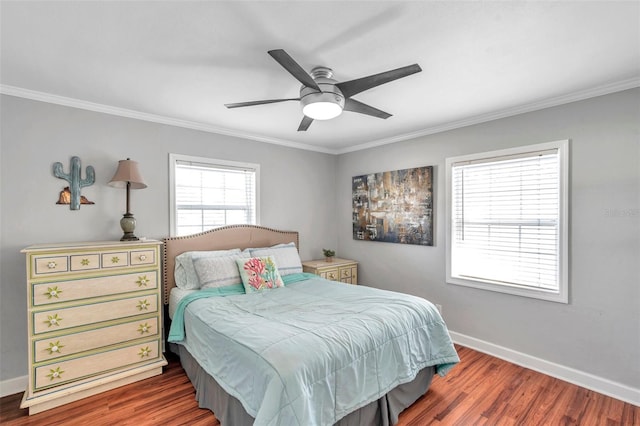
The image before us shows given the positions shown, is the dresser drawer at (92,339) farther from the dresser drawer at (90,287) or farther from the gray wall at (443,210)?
the gray wall at (443,210)

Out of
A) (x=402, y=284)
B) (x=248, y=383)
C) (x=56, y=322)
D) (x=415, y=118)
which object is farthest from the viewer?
(x=402, y=284)

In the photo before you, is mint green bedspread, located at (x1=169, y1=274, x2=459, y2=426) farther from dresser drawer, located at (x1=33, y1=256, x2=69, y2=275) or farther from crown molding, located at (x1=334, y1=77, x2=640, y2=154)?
crown molding, located at (x1=334, y1=77, x2=640, y2=154)

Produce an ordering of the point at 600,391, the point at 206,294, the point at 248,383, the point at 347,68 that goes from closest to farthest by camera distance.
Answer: the point at 248,383 → the point at 347,68 → the point at 600,391 → the point at 206,294

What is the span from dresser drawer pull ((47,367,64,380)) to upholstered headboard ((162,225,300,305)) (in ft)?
3.19

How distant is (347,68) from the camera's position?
2.21 metres

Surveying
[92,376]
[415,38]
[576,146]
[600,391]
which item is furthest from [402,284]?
[92,376]

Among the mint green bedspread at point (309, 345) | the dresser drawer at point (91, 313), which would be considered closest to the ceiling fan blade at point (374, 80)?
the mint green bedspread at point (309, 345)

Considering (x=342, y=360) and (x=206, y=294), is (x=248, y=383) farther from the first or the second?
(x=206, y=294)

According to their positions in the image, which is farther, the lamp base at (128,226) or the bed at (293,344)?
the lamp base at (128,226)

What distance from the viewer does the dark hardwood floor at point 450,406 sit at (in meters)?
2.21

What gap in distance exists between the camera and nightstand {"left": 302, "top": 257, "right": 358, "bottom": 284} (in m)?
4.11

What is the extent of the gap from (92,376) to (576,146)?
4.48 m

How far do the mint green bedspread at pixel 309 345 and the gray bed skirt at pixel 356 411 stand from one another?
5.1 inches

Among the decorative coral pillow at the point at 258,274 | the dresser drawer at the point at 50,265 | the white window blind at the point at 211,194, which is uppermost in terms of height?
the white window blind at the point at 211,194
